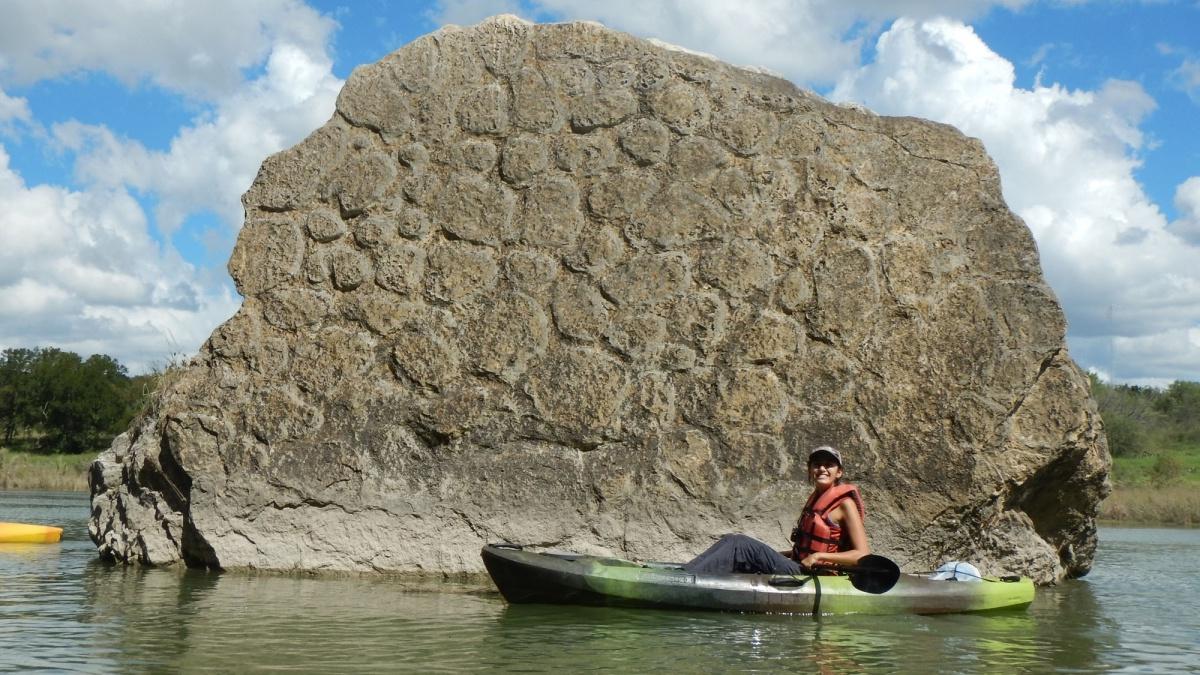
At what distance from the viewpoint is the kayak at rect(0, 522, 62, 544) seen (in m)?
11.2

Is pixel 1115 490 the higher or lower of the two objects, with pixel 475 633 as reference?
higher

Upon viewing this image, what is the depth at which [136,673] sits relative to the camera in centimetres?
507

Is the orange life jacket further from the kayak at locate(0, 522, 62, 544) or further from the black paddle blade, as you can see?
the kayak at locate(0, 522, 62, 544)

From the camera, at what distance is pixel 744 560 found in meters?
7.44

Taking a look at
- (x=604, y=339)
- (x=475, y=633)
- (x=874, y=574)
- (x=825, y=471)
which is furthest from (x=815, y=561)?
(x=604, y=339)

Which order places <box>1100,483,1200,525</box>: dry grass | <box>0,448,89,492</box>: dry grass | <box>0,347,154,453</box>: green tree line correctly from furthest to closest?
<box>0,347,154,453</box>: green tree line < <box>0,448,89,492</box>: dry grass < <box>1100,483,1200,525</box>: dry grass

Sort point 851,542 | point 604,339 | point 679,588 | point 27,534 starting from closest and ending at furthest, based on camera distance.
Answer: point 679,588 → point 851,542 → point 604,339 → point 27,534

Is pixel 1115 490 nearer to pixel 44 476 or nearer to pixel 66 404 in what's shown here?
pixel 44 476

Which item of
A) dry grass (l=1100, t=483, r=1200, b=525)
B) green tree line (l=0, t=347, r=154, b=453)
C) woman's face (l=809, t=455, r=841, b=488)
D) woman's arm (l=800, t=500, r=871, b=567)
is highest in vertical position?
green tree line (l=0, t=347, r=154, b=453)

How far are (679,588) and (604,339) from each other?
2.15 metres

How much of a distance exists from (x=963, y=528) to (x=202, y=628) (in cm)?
462

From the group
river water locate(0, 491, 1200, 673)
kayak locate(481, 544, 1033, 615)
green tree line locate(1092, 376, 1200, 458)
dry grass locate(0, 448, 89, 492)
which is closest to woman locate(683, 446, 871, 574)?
kayak locate(481, 544, 1033, 615)

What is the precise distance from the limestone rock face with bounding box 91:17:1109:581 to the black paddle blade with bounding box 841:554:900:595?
1076 millimetres

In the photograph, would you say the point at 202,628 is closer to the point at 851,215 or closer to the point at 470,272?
the point at 470,272
